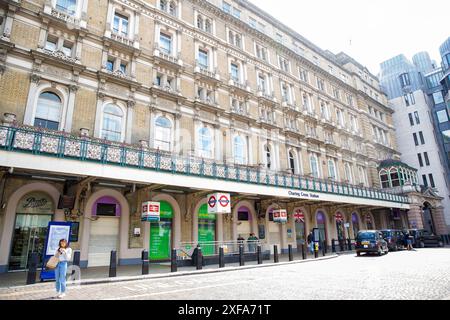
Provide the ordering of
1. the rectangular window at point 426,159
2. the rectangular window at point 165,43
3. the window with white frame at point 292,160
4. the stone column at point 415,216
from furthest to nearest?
the rectangular window at point 426,159
the stone column at point 415,216
the window with white frame at point 292,160
the rectangular window at point 165,43

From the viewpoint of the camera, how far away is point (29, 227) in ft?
43.7

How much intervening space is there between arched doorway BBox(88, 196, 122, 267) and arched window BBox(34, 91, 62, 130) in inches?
184

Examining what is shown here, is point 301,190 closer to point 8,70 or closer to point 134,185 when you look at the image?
point 134,185

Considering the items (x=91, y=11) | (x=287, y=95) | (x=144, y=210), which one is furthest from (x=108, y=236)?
(x=287, y=95)

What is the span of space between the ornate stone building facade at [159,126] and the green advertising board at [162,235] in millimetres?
86

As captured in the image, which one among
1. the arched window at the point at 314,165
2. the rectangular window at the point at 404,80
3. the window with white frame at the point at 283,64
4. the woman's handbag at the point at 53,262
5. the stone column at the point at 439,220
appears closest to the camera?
the woman's handbag at the point at 53,262

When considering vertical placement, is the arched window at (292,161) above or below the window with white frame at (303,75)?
below

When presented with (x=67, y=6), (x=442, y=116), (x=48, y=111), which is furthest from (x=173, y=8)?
(x=442, y=116)

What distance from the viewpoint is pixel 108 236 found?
15.3m

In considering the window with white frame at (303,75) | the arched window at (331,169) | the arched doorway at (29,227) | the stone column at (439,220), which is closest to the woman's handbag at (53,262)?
the arched doorway at (29,227)

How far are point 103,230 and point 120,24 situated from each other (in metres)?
13.6

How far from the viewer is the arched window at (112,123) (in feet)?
54.4

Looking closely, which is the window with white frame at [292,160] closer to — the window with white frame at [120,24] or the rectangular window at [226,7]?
the rectangular window at [226,7]

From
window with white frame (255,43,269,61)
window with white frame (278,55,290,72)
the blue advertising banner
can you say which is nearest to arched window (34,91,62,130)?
the blue advertising banner
